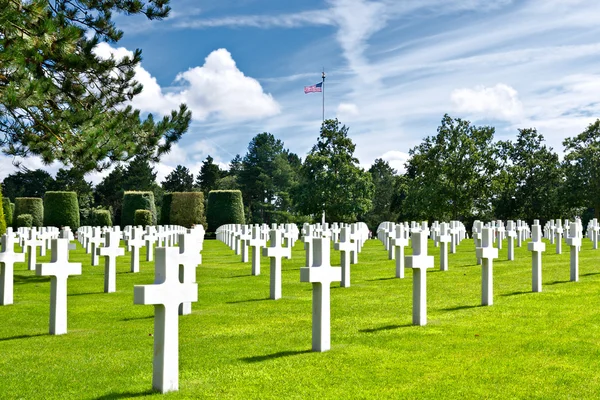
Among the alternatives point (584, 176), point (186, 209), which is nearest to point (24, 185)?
point (186, 209)

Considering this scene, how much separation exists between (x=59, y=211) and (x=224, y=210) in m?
12.1

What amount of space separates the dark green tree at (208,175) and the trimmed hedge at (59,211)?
37.6 m

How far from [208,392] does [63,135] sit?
1057 cm

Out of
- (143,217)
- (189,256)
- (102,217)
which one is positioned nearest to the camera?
(189,256)

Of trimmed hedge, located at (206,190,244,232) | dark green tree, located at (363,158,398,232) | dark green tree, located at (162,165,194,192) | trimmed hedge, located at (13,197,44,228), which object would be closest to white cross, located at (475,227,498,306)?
trimmed hedge, located at (206,190,244,232)

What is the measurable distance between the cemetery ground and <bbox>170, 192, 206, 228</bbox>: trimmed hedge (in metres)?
36.1

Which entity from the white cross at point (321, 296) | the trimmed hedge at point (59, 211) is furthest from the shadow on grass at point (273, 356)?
the trimmed hedge at point (59, 211)

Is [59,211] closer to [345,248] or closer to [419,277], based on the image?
[345,248]

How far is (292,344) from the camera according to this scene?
22.2 ft

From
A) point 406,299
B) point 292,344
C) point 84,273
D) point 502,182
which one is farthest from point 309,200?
point 292,344

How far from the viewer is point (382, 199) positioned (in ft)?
251

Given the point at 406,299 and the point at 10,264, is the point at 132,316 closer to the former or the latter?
the point at 10,264

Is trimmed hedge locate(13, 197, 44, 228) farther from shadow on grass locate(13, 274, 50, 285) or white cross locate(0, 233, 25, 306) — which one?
white cross locate(0, 233, 25, 306)

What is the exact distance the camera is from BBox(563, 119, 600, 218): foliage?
151ft
